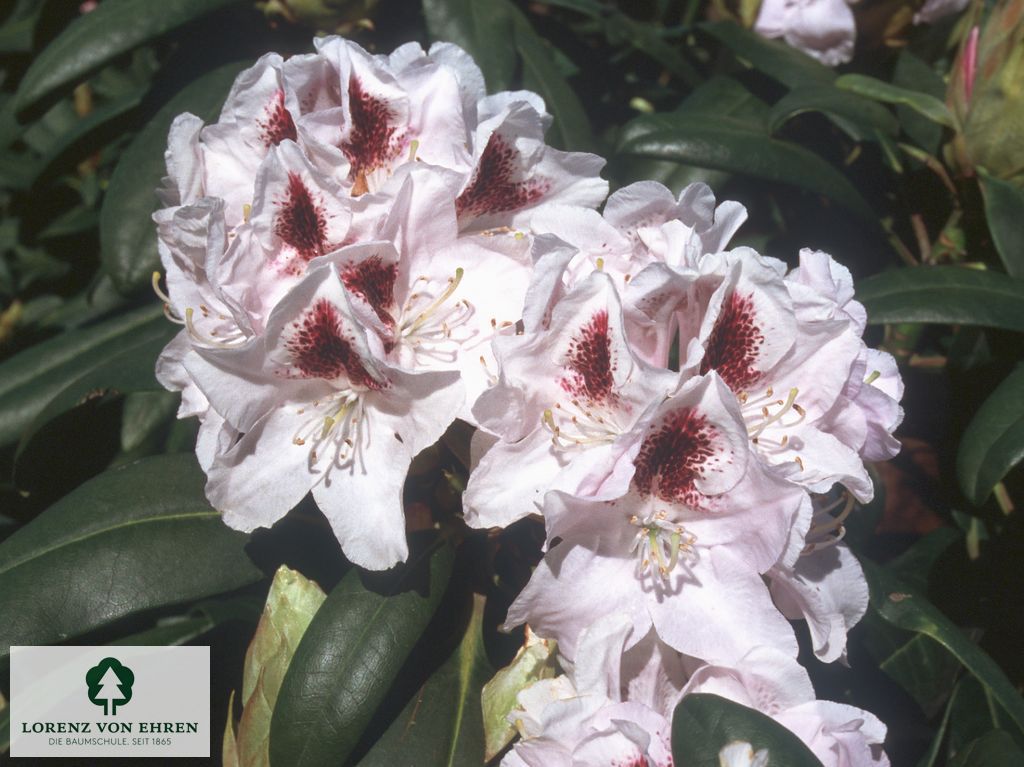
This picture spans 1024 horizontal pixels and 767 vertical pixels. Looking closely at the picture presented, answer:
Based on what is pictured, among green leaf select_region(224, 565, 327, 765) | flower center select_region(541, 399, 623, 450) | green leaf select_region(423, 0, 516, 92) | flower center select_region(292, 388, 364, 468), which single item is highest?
green leaf select_region(423, 0, 516, 92)

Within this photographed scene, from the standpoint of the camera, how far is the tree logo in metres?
1.19

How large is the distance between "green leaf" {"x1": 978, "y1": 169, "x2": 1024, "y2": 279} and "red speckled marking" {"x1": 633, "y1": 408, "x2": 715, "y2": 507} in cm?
66

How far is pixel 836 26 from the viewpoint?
60.3 inches

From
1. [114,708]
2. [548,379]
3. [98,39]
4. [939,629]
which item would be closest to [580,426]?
[548,379]

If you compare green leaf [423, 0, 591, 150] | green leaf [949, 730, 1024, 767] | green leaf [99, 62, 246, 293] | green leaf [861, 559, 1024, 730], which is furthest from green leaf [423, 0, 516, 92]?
green leaf [949, 730, 1024, 767]

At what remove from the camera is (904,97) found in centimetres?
135

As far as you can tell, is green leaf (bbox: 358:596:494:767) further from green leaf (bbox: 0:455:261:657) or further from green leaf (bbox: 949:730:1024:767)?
green leaf (bbox: 949:730:1024:767)

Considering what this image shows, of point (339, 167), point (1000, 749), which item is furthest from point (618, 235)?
point (1000, 749)

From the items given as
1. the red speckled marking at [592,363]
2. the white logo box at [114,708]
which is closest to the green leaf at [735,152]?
the red speckled marking at [592,363]

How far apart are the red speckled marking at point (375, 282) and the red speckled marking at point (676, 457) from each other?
290 millimetres

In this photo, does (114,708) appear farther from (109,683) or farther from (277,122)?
(277,122)

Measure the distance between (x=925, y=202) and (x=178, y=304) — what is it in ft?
3.70

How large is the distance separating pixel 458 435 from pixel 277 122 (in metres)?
0.37

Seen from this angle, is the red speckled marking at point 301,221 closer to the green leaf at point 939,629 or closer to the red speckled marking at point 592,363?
the red speckled marking at point 592,363
